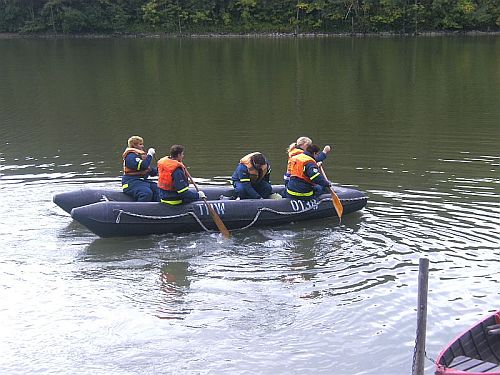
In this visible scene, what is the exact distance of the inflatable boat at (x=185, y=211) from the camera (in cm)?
1042

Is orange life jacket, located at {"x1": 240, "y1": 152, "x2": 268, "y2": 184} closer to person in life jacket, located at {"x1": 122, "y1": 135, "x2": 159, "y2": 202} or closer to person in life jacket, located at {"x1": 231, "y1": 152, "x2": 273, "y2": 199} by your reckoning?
person in life jacket, located at {"x1": 231, "y1": 152, "x2": 273, "y2": 199}

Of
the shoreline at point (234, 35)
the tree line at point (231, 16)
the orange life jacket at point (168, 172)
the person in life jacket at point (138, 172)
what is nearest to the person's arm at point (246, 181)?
the orange life jacket at point (168, 172)

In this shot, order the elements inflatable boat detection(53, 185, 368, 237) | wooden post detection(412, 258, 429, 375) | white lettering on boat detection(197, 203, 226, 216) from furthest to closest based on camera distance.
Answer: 1. white lettering on boat detection(197, 203, 226, 216)
2. inflatable boat detection(53, 185, 368, 237)
3. wooden post detection(412, 258, 429, 375)

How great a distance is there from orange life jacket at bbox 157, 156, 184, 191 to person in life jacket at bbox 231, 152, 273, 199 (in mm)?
1133

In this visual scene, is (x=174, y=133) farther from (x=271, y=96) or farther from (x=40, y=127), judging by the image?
(x=271, y=96)

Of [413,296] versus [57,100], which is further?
[57,100]

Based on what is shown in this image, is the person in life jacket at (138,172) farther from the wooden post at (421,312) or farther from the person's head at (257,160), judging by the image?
the wooden post at (421,312)

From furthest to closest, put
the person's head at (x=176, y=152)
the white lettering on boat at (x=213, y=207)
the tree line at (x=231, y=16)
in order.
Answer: the tree line at (x=231, y=16) → the white lettering on boat at (x=213, y=207) → the person's head at (x=176, y=152)

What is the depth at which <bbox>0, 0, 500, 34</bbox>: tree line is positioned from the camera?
50.8 m

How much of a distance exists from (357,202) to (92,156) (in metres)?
7.27

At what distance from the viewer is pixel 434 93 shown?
79.0 feet

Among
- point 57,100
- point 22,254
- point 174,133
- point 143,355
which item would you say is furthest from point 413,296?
point 57,100

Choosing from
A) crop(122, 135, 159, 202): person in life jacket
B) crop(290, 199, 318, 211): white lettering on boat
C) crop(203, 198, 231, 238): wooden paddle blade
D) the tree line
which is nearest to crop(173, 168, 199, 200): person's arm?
crop(203, 198, 231, 238): wooden paddle blade

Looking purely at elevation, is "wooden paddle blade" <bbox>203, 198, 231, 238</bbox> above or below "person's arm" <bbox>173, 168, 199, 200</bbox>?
below
